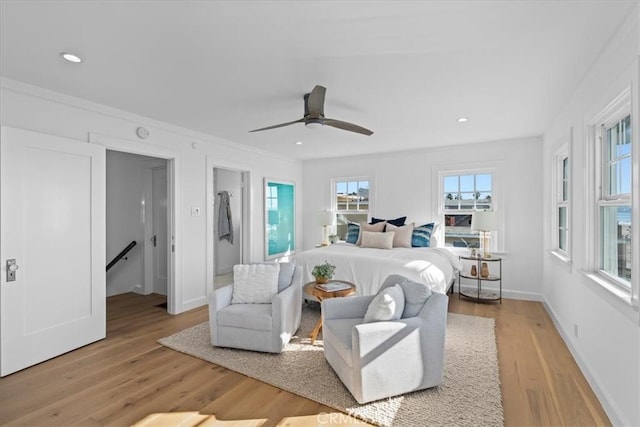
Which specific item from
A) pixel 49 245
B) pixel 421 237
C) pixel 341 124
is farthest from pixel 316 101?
pixel 421 237

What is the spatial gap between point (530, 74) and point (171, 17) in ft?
9.11

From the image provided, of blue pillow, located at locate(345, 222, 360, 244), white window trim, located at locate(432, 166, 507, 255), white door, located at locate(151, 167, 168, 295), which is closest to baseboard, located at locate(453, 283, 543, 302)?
white window trim, located at locate(432, 166, 507, 255)

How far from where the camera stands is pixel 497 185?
5039mm

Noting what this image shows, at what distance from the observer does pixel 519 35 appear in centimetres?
206

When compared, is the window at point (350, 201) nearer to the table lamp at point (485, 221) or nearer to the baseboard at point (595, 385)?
the table lamp at point (485, 221)

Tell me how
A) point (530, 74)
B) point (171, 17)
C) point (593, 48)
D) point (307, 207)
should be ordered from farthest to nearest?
point (307, 207) < point (530, 74) < point (593, 48) < point (171, 17)

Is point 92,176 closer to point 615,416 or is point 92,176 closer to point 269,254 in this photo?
point 269,254

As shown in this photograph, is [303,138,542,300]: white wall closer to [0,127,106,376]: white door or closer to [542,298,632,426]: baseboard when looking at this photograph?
[542,298,632,426]: baseboard

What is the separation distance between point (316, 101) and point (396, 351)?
2115mm

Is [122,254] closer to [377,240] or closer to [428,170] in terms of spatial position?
[377,240]

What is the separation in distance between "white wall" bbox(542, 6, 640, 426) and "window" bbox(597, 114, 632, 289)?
144 mm

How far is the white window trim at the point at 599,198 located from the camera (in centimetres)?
Answer: 178

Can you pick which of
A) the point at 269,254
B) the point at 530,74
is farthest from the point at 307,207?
the point at 530,74

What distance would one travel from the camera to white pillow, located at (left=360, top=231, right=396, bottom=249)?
4809mm
